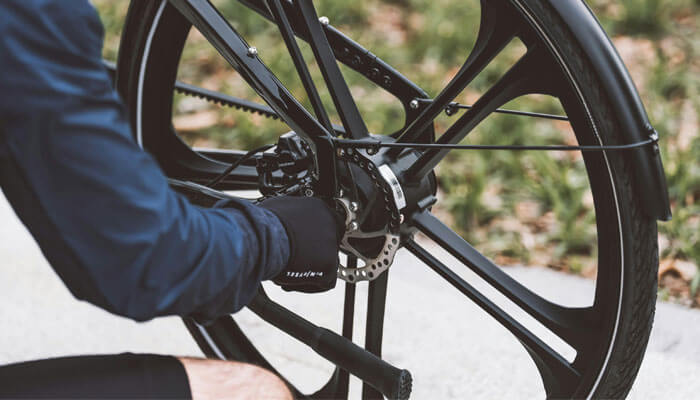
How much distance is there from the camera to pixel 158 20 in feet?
5.99

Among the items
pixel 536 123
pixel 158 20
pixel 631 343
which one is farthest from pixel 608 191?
pixel 536 123

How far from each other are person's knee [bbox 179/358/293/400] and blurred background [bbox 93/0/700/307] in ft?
4.46

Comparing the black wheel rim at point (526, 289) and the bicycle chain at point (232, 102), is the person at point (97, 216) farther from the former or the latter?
the bicycle chain at point (232, 102)

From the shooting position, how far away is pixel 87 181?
0.90 m

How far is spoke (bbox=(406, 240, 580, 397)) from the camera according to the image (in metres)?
1.43

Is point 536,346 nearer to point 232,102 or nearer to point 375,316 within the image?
point 375,316

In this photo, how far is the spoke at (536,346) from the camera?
56.4 inches

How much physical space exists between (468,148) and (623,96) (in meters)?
0.25

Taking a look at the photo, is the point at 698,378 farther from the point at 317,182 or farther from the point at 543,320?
the point at 317,182

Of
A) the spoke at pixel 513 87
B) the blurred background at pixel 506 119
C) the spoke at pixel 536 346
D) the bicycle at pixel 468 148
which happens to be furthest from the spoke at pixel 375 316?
the blurred background at pixel 506 119

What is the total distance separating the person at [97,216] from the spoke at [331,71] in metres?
0.36

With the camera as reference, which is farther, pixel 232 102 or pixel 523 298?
pixel 232 102

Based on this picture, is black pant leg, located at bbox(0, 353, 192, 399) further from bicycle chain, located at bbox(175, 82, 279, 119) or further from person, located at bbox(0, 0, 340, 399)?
bicycle chain, located at bbox(175, 82, 279, 119)

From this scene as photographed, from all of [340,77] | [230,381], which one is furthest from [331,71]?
[230,381]
